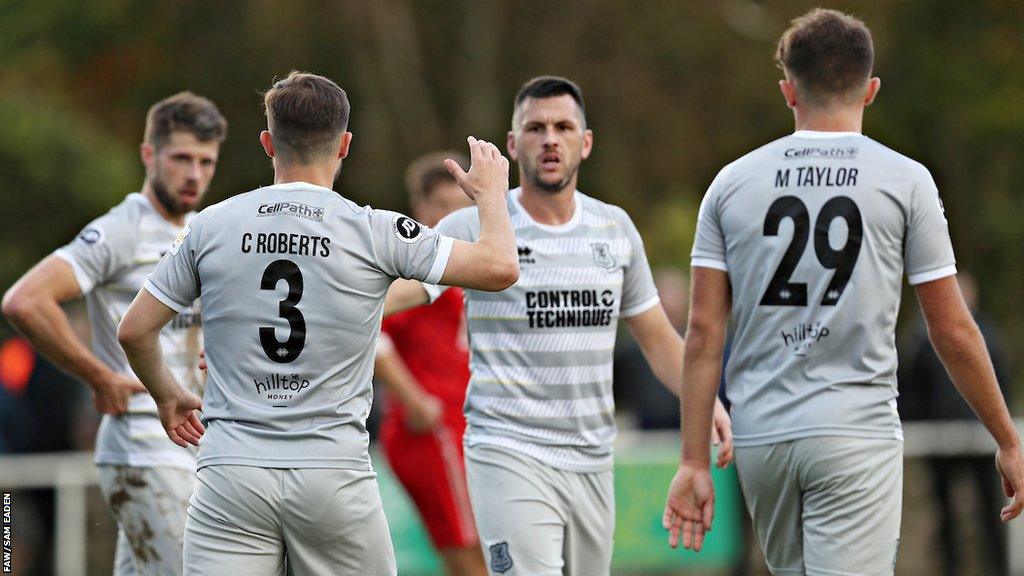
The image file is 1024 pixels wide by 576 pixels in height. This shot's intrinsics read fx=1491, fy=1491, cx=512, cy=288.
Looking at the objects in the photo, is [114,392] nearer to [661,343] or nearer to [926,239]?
[661,343]

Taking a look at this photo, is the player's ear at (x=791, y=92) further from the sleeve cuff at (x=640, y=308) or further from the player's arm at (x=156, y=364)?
the player's arm at (x=156, y=364)

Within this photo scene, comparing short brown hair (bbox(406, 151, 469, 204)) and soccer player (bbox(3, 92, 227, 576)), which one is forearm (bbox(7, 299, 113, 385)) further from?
short brown hair (bbox(406, 151, 469, 204))

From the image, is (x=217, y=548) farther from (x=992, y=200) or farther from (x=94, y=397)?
(x=992, y=200)

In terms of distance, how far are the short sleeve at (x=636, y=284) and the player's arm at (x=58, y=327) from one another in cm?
226

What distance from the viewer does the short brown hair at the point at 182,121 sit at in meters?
7.06

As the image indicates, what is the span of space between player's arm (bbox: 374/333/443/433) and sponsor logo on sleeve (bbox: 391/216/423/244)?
3.57 m

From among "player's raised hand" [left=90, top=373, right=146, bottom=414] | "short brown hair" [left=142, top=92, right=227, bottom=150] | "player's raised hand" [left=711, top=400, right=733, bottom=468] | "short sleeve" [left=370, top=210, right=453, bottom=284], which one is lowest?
"player's raised hand" [left=711, top=400, right=733, bottom=468]

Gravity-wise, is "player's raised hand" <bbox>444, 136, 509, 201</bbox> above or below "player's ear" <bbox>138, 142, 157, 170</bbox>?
below

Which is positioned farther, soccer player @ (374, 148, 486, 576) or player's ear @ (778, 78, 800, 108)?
soccer player @ (374, 148, 486, 576)

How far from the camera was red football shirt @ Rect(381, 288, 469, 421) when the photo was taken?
930 centimetres

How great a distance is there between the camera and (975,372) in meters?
5.34

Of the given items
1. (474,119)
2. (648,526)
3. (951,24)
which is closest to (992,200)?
(951,24)

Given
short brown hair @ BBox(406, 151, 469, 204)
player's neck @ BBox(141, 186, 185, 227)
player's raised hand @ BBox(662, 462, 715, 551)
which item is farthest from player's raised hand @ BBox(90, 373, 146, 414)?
short brown hair @ BBox(406, 151, 469, 204)

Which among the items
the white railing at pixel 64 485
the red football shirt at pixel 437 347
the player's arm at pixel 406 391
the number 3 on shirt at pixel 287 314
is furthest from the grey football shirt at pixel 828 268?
the white railing at pixel 64 485
